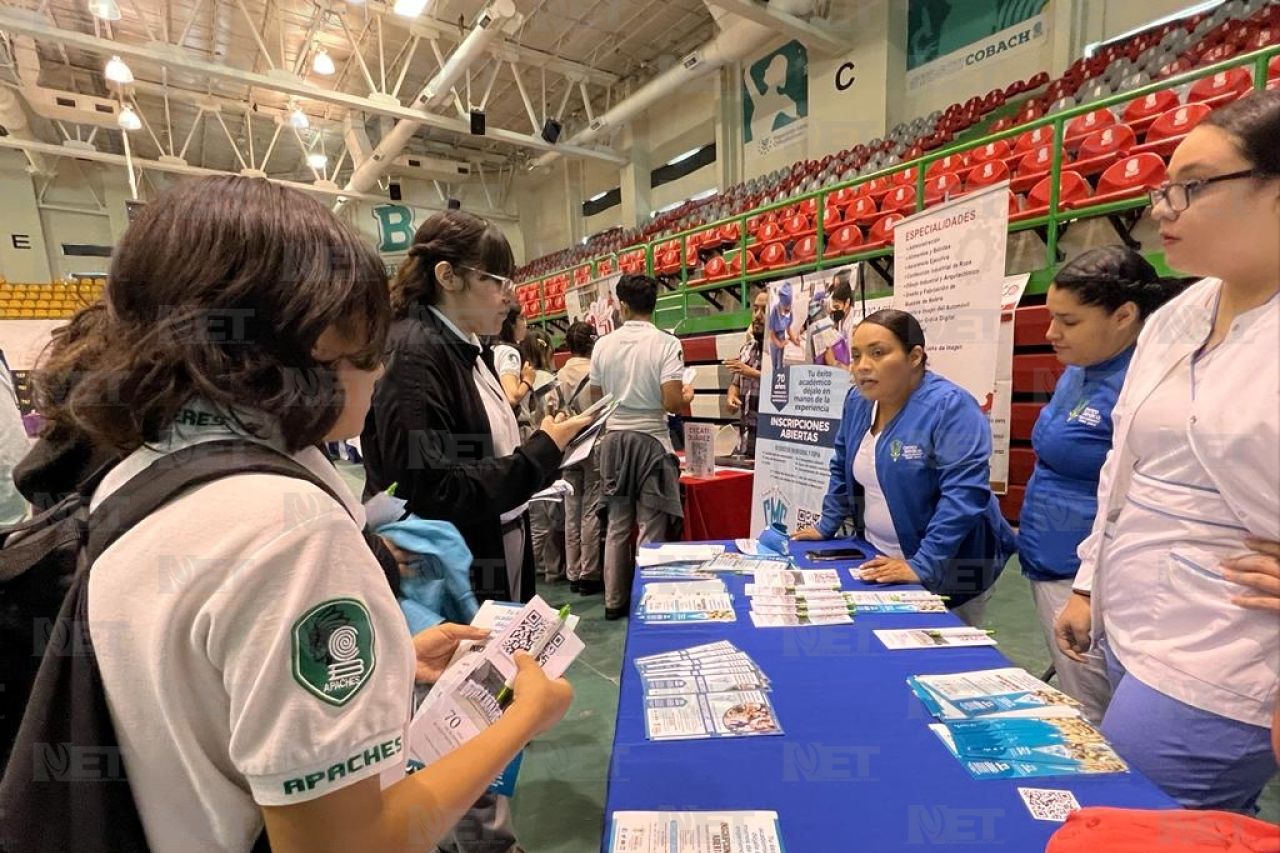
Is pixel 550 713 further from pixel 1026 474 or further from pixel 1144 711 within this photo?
pixel 1026 474

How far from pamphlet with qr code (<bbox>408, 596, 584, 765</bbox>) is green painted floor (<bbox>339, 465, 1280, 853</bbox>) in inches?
46.8

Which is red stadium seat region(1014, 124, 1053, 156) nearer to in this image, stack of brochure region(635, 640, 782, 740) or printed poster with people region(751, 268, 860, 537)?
printed poster with people region(751, 268, 860, 537)

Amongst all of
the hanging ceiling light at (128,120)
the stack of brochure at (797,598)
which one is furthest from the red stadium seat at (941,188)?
the hanging ceiling light at (128,120)

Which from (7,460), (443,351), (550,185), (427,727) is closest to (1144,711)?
(427,727)

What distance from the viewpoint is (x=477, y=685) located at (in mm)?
845

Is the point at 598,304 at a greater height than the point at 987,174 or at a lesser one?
lesser

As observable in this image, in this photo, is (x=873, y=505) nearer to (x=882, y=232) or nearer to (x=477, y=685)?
(x=477, y=685)

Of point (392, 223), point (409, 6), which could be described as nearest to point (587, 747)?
point (409, 6)

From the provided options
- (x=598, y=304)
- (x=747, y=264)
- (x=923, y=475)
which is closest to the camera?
(x=923, y=475)

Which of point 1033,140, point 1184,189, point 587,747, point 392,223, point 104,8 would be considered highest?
point 104,8

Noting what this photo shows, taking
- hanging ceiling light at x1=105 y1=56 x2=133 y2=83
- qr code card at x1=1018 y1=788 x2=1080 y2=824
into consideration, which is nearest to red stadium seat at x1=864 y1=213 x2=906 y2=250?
qr code card at x1=1018 y1=788 x2=1080 y2=824

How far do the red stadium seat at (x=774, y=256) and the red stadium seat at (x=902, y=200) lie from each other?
3.73 feet

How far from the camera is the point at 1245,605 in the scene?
2.84 ft

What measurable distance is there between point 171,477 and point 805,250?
6.50m
